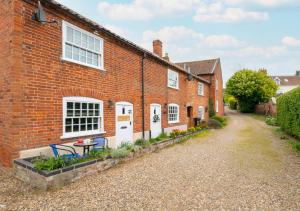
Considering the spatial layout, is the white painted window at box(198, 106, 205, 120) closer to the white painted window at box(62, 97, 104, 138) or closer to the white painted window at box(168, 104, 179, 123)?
the white painted window at box(168, 104, 179, 123)

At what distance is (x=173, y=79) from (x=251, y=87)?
22.7 meters

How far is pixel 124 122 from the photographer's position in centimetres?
995

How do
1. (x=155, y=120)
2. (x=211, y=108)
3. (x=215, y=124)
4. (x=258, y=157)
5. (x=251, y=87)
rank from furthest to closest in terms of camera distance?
(x=251, y=87), (x=211, y=108), (x=215, y=124), (x=155, y=120), (x=258, y=157)

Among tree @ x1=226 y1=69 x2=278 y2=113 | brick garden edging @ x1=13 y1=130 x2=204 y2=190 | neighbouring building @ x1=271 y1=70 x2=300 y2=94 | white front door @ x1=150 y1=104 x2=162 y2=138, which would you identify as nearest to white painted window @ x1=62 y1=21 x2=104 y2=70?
brick garden edging @ x1=13 y1=130 x2=204 y2=190

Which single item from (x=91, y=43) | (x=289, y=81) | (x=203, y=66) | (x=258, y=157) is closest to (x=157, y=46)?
(x=91, y=43)

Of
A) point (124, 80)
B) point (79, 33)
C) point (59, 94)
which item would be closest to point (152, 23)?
point (124, 80)

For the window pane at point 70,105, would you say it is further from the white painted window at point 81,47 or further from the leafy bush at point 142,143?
the leafy bush at point 142,143

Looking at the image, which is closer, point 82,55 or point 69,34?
point 69,34

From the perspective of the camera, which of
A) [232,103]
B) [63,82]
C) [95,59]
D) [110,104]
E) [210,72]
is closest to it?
[63,82]

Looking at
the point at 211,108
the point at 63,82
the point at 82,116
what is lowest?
the point at 82,116

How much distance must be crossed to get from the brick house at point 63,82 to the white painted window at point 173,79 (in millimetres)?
3721

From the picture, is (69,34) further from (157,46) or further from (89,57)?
(157,46)

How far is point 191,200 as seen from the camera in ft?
15.4

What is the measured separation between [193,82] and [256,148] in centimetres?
1046
